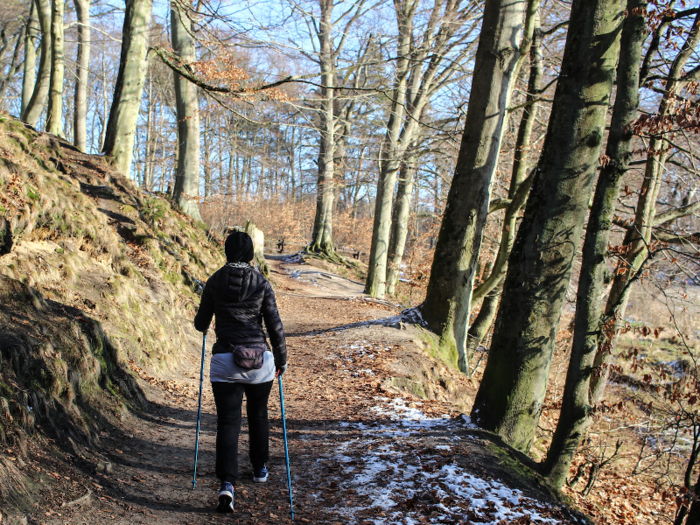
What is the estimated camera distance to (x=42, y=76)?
13953mm

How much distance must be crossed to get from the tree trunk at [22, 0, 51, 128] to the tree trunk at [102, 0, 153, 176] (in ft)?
9.80

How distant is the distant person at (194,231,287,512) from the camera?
3793 mm

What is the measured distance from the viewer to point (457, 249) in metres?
8.00

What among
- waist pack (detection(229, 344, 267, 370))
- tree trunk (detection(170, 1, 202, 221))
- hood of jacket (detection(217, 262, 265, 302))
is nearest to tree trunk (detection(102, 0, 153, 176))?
tree trunk (detection(170, 1, 202, 221))

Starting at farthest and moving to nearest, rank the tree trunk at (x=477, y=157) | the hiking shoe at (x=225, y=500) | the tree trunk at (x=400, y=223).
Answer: the tree trunk at (x=400, y=223) < the tree trunk at (x=477, y=157) < the hiking shoe at (x=225, y=500)

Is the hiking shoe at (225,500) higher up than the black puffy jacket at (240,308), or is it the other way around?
the black puffy jacket at (240,308)

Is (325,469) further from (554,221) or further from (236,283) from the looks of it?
(554,221)

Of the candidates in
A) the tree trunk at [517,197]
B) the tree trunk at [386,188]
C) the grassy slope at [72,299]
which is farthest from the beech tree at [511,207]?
the grassy slope at [72,299]

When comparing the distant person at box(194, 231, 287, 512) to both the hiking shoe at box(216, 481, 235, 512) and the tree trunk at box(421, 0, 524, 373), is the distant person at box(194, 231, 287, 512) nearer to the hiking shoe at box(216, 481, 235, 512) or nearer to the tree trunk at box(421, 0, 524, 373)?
the hiking shoe at box(216, 481, 235, 512)

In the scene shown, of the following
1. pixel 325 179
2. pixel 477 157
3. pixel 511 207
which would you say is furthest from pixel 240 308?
pixel 325 179

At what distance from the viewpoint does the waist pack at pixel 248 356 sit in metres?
3.79

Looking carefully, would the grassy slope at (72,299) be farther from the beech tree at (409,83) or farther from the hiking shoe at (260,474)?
the beech tree at (409,83)

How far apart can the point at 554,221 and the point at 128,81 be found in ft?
34.0

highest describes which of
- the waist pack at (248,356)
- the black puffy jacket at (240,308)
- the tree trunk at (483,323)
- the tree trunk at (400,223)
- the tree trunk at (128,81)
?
the tree trunk at (128,81)
